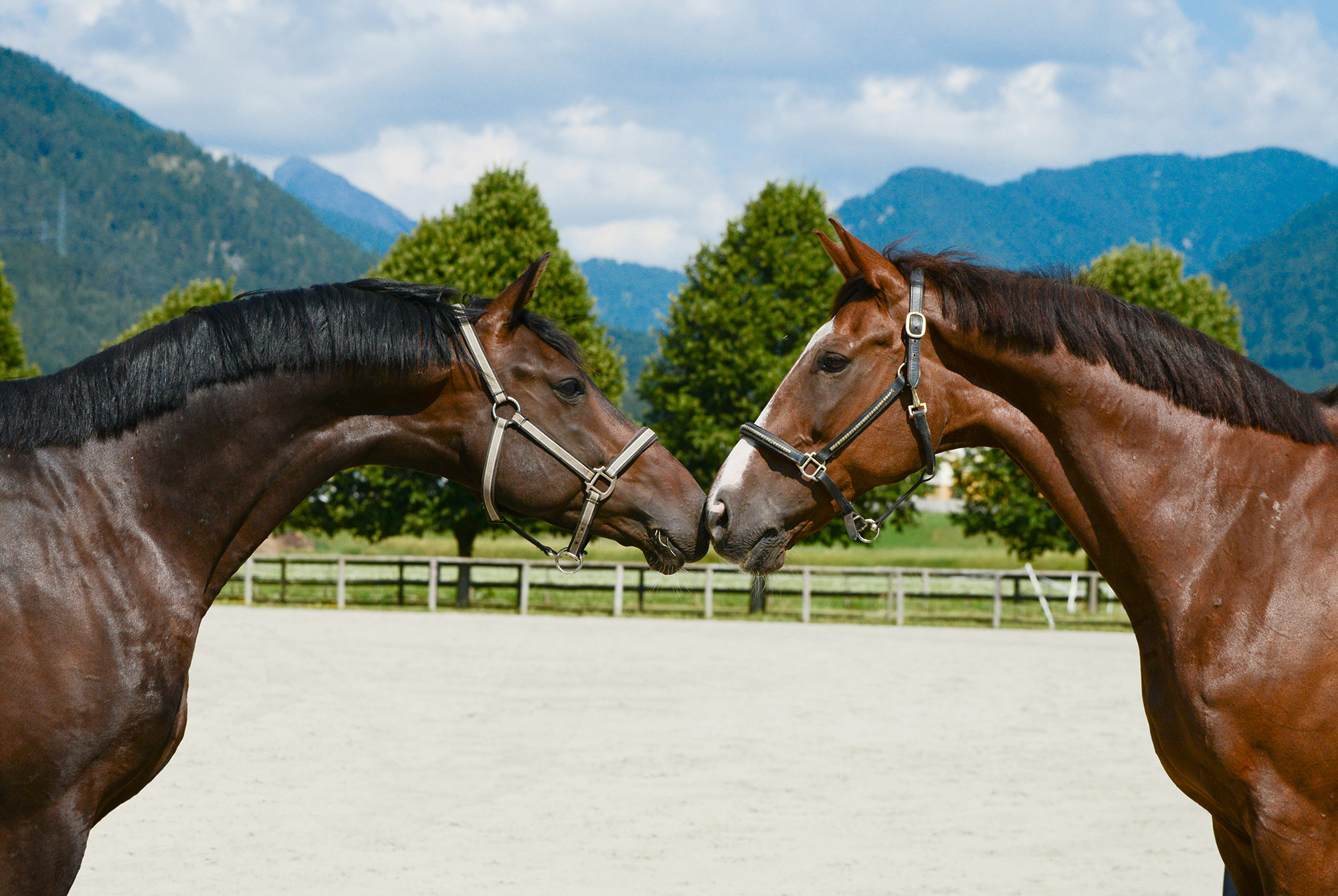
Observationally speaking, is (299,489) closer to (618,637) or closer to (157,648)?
(157,648)

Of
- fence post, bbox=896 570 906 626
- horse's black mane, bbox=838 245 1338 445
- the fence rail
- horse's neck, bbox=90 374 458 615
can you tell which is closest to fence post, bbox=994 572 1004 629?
the fence rail

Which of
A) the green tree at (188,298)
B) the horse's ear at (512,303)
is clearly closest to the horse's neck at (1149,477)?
the horse's ear at (512,303)

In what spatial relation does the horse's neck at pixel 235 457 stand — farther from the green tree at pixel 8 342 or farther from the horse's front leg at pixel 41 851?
the green tree at pixel 8 342

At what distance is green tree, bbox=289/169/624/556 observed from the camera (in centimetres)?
2386

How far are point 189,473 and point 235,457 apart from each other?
5.4 inches

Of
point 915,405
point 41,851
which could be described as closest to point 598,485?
point 915,405

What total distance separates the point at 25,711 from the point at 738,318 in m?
23.1

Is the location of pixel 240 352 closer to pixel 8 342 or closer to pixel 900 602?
pixel 900 602

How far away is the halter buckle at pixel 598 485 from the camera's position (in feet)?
10.9

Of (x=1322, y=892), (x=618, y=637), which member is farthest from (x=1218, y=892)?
(x=618, y=637)

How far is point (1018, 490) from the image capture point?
23.9m

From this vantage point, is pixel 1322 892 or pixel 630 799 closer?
pixel 1322 892

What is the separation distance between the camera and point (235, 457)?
10.3ft

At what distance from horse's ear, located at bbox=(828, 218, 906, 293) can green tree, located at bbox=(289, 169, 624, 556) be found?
19.9 meters
